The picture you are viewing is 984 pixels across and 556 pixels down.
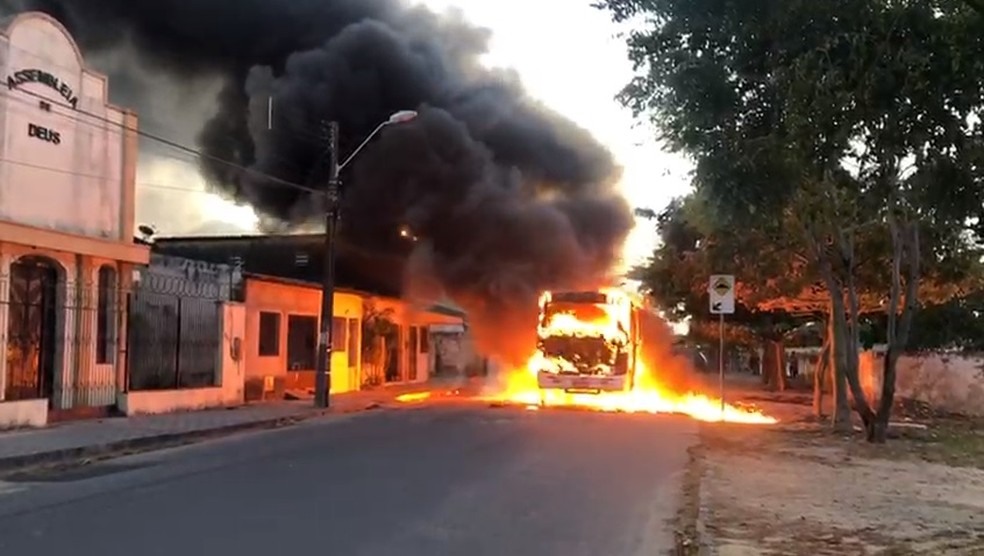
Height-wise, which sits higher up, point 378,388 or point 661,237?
point 661,237

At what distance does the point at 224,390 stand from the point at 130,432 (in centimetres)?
729

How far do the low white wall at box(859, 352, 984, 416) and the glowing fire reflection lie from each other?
450 centimetres

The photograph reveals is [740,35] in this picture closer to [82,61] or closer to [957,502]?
[957,502]

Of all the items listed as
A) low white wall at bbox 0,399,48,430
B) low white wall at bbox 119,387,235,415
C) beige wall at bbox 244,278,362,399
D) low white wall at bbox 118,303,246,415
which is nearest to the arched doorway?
low white wall at bbox 0,399,48,430

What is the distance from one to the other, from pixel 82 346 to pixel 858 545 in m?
14.8

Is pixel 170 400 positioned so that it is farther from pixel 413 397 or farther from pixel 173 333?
pixel 413 397

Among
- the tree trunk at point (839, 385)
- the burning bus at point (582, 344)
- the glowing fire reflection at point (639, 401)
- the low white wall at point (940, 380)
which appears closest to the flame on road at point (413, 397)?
the glowing fire reflection at point (639, 401)

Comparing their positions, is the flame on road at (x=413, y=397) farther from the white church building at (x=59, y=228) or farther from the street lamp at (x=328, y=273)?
the white church building at (x=59, y=228)

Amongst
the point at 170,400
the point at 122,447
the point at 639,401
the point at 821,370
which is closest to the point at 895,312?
the point at 821,370

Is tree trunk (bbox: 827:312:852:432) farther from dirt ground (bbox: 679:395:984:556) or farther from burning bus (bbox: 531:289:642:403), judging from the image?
burning bus (bbox: 531:289:642:403)

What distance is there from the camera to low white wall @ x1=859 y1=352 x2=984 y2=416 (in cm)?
2578

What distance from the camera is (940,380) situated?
92.2 feet

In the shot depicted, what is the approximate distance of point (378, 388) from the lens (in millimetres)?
36000

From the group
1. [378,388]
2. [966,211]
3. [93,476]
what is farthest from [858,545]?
[378,388]
